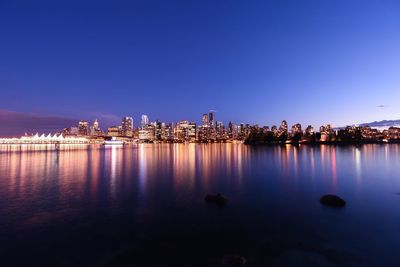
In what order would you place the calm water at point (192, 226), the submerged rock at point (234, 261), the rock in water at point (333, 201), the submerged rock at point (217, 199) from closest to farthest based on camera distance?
1. the submerged rock at point (234, 261)
2. the calm water at point (192, 226)
3. the rock in water at point (333, 201)
4. the submerged rock at point (217, 199)

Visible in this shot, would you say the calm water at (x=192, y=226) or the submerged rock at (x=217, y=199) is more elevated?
the submerged rock at (x=217, y=199)

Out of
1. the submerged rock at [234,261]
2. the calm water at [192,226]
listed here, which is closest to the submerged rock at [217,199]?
the calm water at [192,226]

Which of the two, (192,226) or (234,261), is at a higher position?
(234,261)

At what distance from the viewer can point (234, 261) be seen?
11.7 metres

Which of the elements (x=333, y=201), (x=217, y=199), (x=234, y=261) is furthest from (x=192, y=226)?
(x=333, y=201)

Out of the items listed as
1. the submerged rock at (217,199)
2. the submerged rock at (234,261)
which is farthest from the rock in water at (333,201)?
the submerged rock at (234,261)

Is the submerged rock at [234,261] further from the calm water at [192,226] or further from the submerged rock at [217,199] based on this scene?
the submerged rock at [217,199]

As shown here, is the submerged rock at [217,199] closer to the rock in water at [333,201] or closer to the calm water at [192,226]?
the calm water at [192,226]

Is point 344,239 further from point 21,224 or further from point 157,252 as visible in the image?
point 21,224

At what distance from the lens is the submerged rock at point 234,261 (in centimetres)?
1158

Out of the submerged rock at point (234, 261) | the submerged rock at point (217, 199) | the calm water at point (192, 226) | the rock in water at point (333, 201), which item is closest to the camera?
the submerged rock at point (234, 261)

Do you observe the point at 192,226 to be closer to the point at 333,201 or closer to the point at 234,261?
the point at 234,261

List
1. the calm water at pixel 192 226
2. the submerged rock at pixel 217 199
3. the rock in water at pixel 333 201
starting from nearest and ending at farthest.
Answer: the calm water at pixel 192 226, the rock in water at pixel 333 201, the submerged rock at pixel 217 199

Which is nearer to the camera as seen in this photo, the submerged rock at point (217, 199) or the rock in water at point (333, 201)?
the rock in water at point (333, 201)
